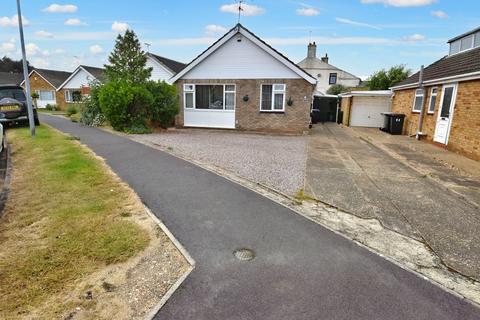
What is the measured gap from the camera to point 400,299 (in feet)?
9.77

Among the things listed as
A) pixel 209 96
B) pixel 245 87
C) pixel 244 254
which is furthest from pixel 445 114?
pixel 244 254

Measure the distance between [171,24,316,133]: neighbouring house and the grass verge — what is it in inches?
433

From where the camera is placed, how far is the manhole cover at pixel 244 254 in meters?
3.65

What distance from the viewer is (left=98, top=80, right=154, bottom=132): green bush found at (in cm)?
1453

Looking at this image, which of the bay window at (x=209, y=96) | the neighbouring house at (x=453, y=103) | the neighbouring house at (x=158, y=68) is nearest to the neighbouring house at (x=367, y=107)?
the neighbouring house at (x=453, y=103)

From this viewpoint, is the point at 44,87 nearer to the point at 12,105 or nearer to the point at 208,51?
the point at 12,105

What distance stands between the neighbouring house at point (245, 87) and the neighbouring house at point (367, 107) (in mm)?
8325

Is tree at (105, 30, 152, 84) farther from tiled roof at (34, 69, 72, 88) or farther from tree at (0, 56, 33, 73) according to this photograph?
tree at (0, 56, 33, 73)

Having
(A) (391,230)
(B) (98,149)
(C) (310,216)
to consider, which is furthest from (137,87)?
(A) (391,230)

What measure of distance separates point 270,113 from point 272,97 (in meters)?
0.90

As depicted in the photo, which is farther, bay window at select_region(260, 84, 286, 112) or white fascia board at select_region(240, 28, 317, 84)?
bay window at select_region(260, 84, 286, 112)

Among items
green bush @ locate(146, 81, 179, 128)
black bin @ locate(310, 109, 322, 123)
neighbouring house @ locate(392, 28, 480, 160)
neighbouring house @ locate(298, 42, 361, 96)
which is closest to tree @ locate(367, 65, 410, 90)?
neighbouring house @ locate(298, 42, 361, 96)

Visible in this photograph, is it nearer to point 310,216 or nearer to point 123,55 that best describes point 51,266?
point 310,216

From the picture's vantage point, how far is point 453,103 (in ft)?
39.2
